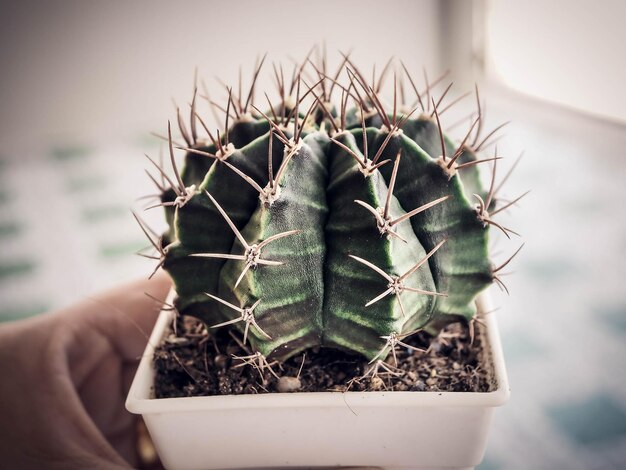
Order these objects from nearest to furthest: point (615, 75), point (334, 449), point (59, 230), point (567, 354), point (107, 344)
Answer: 1. point (334, 449)
2. point (107, 344)
3. point (567, 354)
4. point (615, 75)
5. point (59, 230)

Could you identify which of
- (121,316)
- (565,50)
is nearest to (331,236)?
(121,316)

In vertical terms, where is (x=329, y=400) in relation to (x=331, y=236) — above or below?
below

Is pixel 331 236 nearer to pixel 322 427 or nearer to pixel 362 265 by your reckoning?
pixel 362 265

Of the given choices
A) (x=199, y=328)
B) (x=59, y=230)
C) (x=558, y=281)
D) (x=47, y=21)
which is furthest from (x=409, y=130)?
(x=47, y=21)

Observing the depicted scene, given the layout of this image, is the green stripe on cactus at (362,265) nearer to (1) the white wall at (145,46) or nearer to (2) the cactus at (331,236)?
(2) the cactus at (331,236)

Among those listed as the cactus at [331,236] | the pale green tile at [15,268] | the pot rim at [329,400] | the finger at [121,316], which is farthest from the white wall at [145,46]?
the pot rim at [329,400]

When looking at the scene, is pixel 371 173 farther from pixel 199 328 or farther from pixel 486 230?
pixel 199 328

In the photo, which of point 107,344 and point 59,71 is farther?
point 59,71
